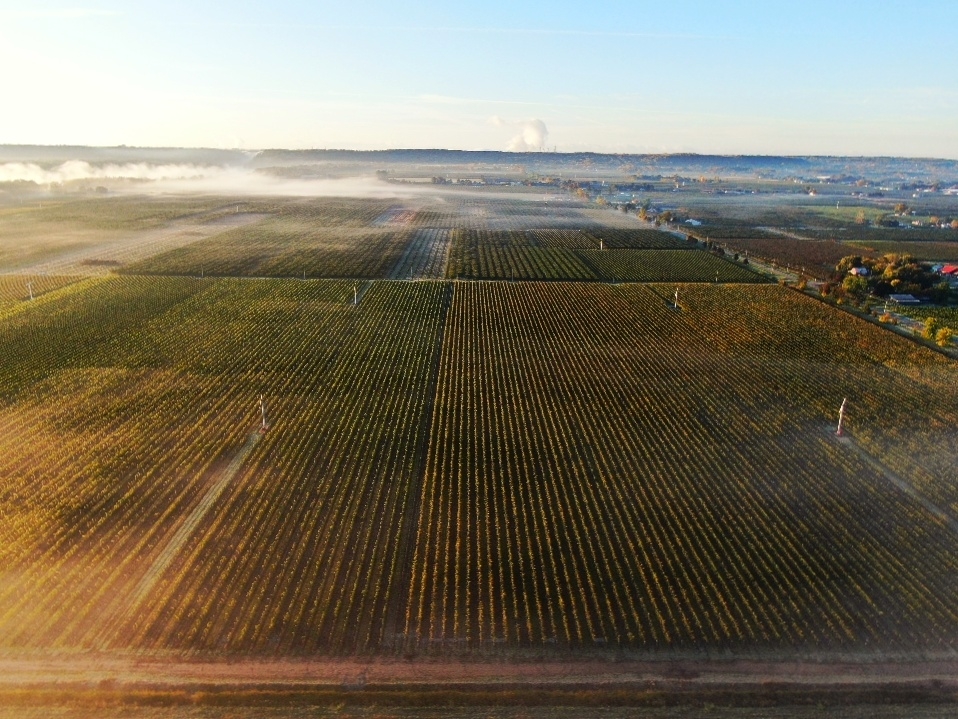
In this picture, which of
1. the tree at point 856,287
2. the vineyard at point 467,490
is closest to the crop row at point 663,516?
the vineyard at point 467,490

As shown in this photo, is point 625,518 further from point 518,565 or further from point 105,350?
point 105,350

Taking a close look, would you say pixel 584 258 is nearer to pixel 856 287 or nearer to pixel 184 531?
pixel 856 287

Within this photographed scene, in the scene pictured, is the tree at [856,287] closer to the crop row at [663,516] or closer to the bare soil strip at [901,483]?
the crop row at [663,516]

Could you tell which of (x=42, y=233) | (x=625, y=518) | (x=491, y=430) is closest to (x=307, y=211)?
(x=42, y=233)

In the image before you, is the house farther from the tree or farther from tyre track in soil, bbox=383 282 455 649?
tyre track in soil, bbox=383 282 455 649

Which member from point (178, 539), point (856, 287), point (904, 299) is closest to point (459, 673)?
point (178, 539)
